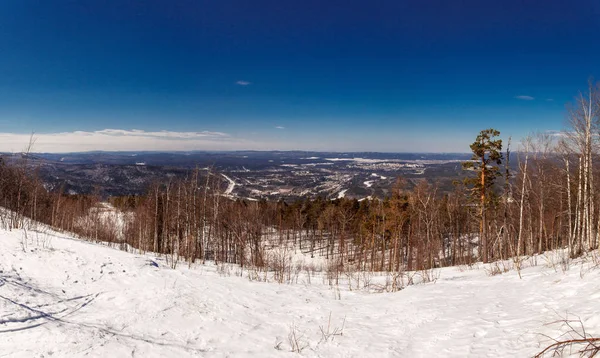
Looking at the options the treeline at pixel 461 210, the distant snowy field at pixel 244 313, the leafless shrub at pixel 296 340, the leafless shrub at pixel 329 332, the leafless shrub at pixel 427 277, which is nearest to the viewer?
the distant snowy field at pixel 244 313

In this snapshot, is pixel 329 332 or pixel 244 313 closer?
pixel 329 332

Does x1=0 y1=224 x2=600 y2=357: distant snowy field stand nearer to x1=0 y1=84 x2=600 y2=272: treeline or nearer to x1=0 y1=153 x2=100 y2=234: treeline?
x1=0 y1=84 x2=600 y2=272: treeline

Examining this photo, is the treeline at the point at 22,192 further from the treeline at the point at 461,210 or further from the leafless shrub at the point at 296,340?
the leafless shrub at the point at 296,340

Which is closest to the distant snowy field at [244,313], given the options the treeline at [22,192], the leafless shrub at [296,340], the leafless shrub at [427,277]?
the leafless shrub at [296,340]

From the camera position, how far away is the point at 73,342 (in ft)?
19.3

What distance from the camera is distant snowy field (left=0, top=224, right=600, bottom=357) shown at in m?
5.84

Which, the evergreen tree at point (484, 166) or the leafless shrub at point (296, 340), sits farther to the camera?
the evergreen tree at point (484, 166)

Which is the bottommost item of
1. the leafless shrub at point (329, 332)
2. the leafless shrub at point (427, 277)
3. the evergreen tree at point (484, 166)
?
the leafless shrub at point (427, 277)

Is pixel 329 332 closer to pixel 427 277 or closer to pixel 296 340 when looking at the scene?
pixel 296 340

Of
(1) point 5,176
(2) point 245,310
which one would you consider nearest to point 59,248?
(2) point 245,310

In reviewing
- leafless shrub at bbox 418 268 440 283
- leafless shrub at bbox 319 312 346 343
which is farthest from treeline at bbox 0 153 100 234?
leafless shrub at bbox 418 268 440 283

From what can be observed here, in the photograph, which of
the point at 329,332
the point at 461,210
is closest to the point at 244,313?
the point at 329,332

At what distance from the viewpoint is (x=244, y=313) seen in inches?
326

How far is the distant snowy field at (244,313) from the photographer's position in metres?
5.84
